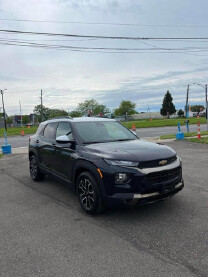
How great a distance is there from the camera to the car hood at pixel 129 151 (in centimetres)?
421

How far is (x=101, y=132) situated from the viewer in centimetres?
547

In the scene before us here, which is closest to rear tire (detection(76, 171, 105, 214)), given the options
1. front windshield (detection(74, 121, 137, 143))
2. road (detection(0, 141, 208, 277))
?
road (detection(0, 141, 208, 277))

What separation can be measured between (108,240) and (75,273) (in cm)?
82

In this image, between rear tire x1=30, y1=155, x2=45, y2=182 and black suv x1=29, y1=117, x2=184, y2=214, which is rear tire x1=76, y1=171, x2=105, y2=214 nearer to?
black suv x1=29, y1=117, x2=184, y2=214

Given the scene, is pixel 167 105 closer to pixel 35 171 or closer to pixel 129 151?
pixel 35 171

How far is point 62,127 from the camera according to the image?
5.86 meters

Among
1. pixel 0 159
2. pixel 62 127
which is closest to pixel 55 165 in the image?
pixel 62 127

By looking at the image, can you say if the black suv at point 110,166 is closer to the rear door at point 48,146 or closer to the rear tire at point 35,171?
the rear door at point 48,146

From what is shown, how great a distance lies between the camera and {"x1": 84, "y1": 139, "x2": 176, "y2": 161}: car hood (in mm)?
4207

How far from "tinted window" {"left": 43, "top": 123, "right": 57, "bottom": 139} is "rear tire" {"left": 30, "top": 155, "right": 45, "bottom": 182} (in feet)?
2.63

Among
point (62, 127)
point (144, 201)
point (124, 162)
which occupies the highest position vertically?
point (62, 127)

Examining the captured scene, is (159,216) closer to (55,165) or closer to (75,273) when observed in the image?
(75,273)

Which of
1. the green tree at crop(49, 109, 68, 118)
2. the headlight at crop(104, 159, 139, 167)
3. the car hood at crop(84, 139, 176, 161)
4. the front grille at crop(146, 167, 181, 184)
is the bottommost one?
the front grille at crop(146, 167, 181, 184)

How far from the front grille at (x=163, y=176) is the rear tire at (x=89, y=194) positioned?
33.7 inches
